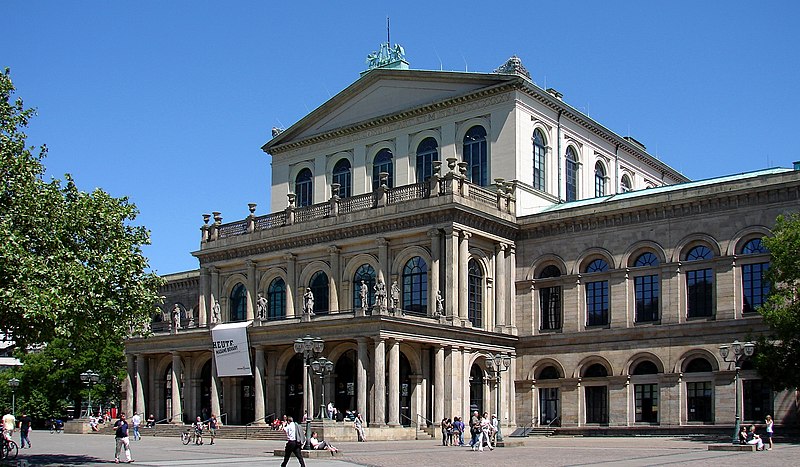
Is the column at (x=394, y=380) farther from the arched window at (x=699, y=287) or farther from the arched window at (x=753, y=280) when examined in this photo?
the arched window at (x=753, y=280)

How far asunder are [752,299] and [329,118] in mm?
30727

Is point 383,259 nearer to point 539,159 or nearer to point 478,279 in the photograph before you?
point 478,279

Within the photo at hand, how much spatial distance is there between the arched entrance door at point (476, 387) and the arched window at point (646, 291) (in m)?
9.06

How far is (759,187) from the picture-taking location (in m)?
49.7

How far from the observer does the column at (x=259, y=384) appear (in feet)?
191

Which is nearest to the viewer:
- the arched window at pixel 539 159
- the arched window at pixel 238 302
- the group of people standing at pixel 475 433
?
the group of people standing at pixel 475 433

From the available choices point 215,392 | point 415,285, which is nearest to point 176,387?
point 215,392

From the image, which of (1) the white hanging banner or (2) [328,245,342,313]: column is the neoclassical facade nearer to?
(2) [328,245,342,313]: column

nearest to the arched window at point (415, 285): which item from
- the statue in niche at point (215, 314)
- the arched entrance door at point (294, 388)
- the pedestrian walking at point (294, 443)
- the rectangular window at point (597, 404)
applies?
the arched entrance door at point (294, 388)

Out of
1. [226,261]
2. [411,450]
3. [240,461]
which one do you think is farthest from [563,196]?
[240,461]

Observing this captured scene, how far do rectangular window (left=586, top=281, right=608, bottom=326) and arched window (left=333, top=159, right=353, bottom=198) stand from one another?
60.2ft

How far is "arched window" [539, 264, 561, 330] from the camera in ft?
188

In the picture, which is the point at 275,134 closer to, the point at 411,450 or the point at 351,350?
the point at 351,350

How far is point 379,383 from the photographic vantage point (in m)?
51.8
